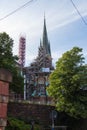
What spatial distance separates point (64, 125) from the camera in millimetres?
46406

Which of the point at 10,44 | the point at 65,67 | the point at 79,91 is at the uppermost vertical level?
the point at 10,44

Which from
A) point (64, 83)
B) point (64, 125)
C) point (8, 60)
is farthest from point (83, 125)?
point (8, 60)

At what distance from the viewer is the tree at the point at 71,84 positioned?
42281 mm

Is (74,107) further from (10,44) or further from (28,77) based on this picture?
(28,77)

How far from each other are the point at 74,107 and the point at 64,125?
5.65 meters

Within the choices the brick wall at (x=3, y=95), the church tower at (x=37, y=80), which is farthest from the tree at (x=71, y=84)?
the brick wall at (x=3, y=95)

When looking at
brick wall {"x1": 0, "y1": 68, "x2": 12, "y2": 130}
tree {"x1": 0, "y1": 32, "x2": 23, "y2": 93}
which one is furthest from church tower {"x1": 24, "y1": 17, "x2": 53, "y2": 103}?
brick wall {"x1": 0, "y1": 68, "x2": 12, "y2": 130}

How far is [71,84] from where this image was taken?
43.5m

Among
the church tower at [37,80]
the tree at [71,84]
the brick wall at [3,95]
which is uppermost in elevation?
the church tower at [37,80]

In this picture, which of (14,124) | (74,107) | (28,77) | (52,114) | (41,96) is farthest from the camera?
(28,77)

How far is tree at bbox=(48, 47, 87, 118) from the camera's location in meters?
42.3

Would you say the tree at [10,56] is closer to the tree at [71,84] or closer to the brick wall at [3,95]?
the tree at [71,84]

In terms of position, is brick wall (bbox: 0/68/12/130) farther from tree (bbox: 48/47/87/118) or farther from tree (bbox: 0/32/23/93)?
tree (bbox: 0/32/23/93)

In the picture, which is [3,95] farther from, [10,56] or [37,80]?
[37,80]
